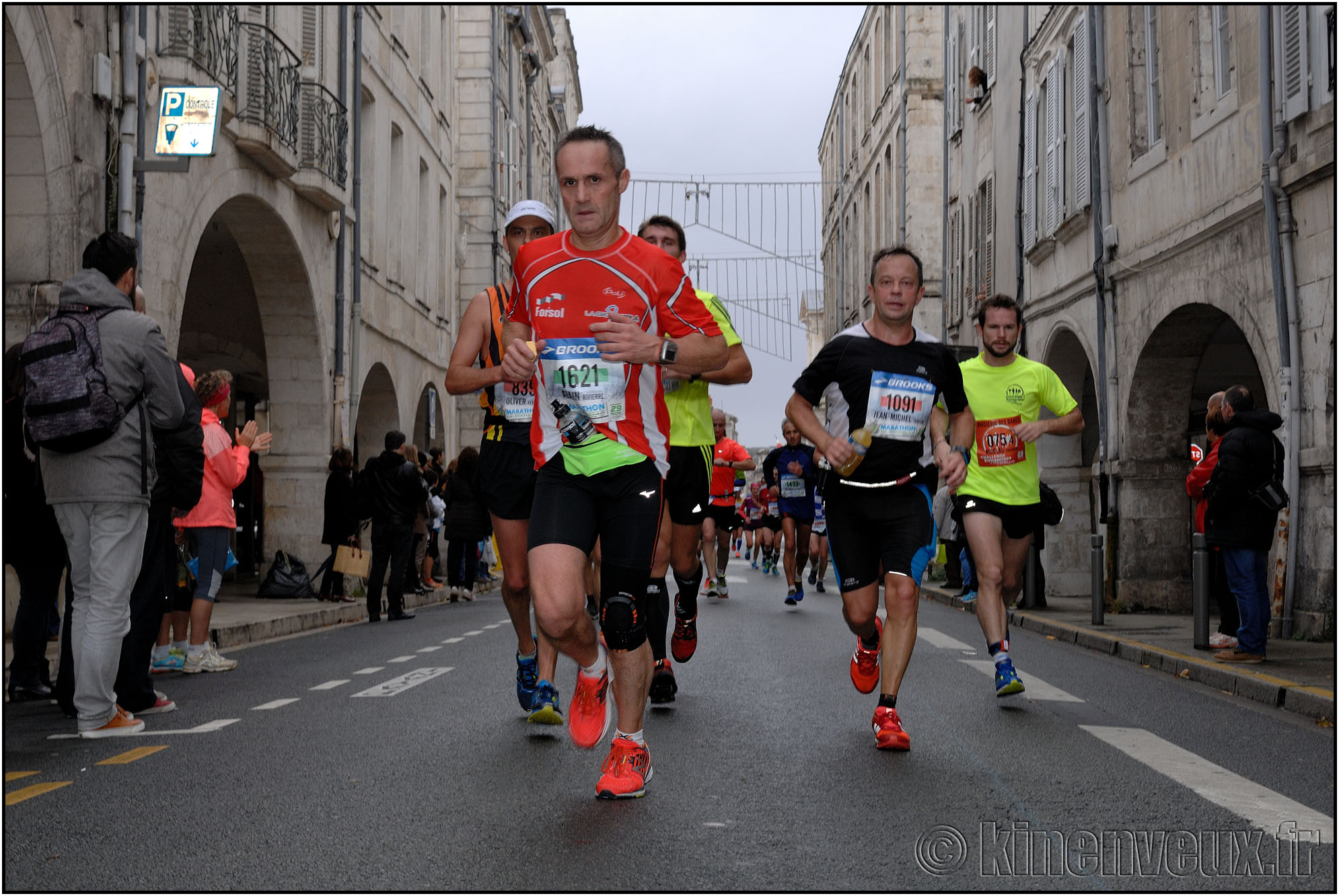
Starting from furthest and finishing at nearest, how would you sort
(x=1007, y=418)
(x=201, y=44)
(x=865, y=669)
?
(x=201, y=44), (x=1007, y=418), (x=865, y=669)

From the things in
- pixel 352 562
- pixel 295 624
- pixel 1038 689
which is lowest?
pixel 295 624

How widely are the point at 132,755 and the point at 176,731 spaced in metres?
0.78

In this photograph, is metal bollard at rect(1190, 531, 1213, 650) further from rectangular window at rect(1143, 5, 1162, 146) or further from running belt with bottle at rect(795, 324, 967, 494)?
rectangular window at rect(1143, 5, 1162, 146)

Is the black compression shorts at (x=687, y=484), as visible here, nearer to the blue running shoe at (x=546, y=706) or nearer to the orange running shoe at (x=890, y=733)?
the blue running shoe at (x=546, y=706)

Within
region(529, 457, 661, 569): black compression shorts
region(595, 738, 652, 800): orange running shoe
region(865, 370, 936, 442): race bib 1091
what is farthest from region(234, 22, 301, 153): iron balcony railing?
region(595, 738, 652, 800): orange running shoe

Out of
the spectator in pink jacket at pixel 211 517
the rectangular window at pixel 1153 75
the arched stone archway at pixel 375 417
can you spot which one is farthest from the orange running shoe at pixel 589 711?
the arched stone archway at pixel 375 417

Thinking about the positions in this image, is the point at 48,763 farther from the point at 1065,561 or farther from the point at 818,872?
the point at 1065,561

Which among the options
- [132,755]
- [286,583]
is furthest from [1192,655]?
[286,583]

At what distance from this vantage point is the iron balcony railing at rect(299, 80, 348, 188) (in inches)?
743

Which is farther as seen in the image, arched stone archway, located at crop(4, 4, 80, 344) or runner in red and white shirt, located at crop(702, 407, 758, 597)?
runner in red and white shirt, located at crop(702, 407, 758, 597)

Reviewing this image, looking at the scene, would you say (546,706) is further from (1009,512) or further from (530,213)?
(1009,512)

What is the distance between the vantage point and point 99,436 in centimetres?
620

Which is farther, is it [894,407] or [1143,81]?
[1143,81]

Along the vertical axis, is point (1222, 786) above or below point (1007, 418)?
below
